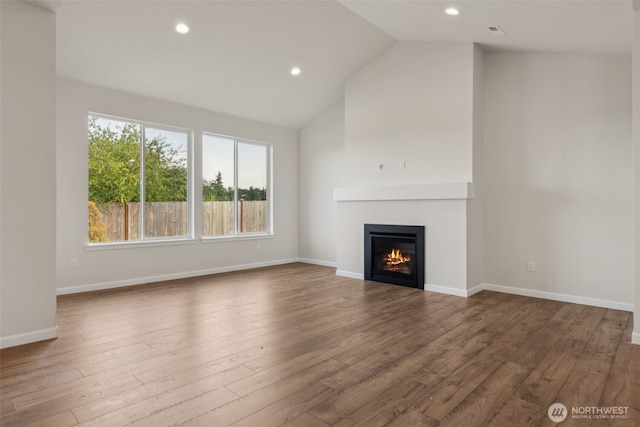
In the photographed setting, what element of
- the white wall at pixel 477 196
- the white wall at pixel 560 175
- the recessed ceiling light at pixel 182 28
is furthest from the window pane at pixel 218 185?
the white wall at pixel 560 175

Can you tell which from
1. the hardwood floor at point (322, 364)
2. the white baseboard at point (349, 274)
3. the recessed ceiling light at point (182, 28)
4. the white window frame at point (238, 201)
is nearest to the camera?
the hardwood floor at point (322, 364)

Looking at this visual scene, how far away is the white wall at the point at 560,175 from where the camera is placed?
4027mm

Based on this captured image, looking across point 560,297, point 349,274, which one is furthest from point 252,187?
point 560,297

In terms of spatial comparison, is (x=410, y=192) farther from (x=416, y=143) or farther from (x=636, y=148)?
(x=636, y=148)

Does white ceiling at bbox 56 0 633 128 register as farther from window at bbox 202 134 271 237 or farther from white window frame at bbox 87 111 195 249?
window at bbox 202 134 271 237

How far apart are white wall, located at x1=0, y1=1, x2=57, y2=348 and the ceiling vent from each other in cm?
418

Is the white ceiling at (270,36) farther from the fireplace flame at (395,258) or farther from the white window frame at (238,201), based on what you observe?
the fireplace flame at (395,258)

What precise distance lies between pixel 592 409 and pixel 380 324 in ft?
5.74

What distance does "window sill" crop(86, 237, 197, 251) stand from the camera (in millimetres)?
5020

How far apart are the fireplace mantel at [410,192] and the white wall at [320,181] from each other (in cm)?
112

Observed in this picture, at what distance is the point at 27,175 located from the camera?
303 centimetres

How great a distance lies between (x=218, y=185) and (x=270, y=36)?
2.72m

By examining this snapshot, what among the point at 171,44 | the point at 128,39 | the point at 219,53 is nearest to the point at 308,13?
the point at 219,53

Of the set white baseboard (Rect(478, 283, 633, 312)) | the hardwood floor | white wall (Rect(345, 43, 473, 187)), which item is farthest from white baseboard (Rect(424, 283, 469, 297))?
white wall (Rect(345, 43, 473, 187))
